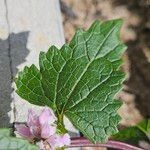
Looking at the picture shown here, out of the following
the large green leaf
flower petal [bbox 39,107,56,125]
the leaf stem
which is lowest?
the leaf stem

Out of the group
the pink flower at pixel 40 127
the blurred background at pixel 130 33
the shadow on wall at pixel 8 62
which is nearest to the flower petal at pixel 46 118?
the pink flower at pixel 40 127

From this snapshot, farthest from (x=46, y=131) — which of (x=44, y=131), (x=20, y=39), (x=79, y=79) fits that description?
(x=20, y=39)

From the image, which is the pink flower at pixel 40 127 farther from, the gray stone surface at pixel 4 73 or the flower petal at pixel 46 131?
the gray stone surface at pixel 4 73

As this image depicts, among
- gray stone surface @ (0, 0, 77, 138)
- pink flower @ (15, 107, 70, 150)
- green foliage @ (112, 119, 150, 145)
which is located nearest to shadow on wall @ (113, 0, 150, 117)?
green foliage @ (112, 119, 150, 145)

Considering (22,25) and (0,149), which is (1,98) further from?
(0,149)

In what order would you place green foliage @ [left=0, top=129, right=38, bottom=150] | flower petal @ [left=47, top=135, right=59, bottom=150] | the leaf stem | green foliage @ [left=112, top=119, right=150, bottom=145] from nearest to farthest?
green foliage @ [left=0, top=129, right=38, bottom=150] < flower petal @ [left=47, top=135, right=59, bottom=150] < the leaf stem < green foliage @ [left=112, top=119, right=150, bottom=145]

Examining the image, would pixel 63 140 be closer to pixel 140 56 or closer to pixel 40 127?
pixel 40 127

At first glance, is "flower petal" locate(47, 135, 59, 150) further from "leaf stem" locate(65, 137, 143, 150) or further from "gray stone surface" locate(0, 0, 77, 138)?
"gray stone surface" locate(0, 0, 77, 138)
